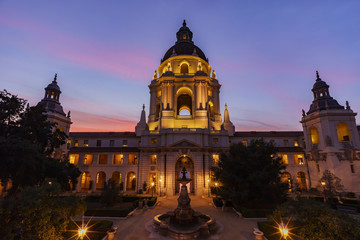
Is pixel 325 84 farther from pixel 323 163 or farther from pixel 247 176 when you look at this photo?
pixel 247 176

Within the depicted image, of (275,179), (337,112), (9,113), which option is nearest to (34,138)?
(9,113)

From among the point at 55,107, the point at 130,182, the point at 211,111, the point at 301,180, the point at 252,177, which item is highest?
the point at 211,111

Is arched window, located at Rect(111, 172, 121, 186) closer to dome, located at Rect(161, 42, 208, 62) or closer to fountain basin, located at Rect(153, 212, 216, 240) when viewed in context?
fountain basin, located at Rect(153, 212, 216, 240)

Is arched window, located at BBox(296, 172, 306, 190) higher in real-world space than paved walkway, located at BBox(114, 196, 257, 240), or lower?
higher

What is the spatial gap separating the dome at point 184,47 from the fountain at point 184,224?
148 feet

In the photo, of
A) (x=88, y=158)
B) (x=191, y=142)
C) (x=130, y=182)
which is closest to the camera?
(x=191, y=142)

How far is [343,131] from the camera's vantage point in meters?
41.5

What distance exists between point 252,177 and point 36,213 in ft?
70.8

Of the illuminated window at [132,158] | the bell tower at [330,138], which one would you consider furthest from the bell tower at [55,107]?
the bell tower at [330,138]

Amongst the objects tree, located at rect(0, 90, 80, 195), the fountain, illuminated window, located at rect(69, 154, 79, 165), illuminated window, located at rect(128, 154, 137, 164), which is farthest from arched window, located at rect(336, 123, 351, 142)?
illuminated window, located at rect(69, 154, 79, 165)

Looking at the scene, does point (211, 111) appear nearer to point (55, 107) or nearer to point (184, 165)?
point (184, 165)

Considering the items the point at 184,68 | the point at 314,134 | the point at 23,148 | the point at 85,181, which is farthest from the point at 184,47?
the point at 23,148

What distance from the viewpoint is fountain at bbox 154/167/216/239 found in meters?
15.8

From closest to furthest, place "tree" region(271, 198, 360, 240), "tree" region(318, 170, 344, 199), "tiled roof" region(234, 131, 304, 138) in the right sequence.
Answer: "tree" region(271, 198, 360, 240)
"tree" region(318, 170, 344, 199)
"tiled roof" region(234, 131, 304, 138)
